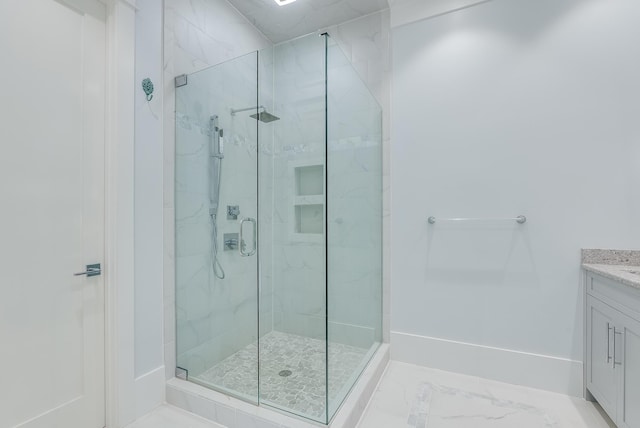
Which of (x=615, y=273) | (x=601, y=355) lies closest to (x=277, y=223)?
(x=615, y=273)

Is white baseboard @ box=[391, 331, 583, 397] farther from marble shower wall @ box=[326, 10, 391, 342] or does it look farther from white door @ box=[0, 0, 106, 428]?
white door @ box=[0, 0, 106, 428]

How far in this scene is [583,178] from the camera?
188 cm

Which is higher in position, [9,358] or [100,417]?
[9,358]

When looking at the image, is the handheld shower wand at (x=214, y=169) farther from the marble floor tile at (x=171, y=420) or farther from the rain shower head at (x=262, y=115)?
the marble floor tile at (x=171, y=420)

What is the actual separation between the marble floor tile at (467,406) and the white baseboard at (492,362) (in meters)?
0.05

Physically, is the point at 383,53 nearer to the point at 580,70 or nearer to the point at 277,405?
the point at 580,70

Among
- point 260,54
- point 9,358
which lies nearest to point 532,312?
point 260,54

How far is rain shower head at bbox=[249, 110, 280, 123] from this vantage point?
2074mm

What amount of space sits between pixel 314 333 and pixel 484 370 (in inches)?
48.5

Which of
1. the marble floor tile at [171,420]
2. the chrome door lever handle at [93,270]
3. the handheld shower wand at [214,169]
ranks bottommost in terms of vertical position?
the marble floor tile at [171,420]

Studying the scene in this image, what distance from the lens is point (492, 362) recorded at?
2076mm

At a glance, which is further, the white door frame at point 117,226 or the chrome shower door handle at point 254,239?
the chrome shower door handle at point 254,239

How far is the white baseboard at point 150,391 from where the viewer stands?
1645 mm

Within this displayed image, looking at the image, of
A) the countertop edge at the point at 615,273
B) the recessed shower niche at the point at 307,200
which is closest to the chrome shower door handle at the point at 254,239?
the recessed shower niche at the point at 307,200
